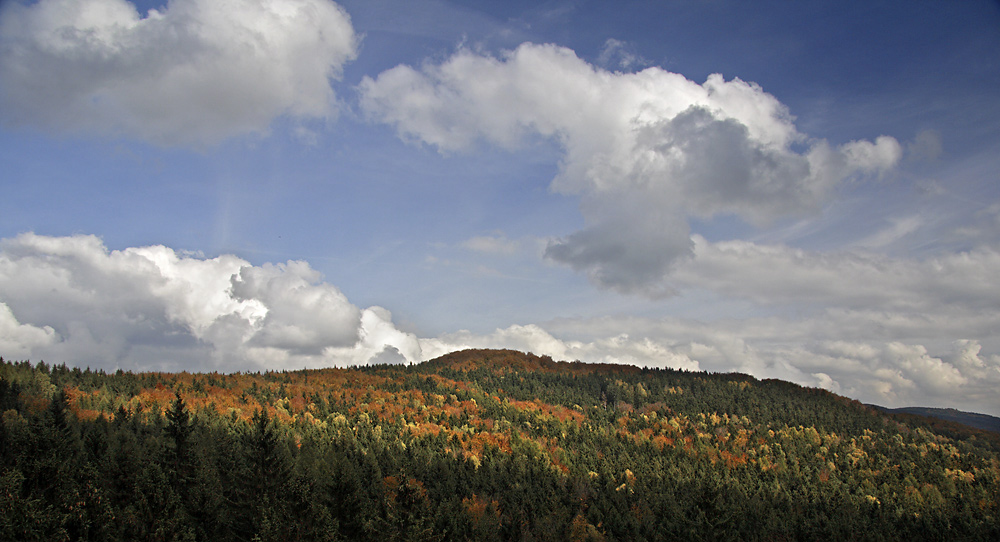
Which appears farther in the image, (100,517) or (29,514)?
(100,517)

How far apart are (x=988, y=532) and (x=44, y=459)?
176661mm

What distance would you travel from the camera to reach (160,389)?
163 metres

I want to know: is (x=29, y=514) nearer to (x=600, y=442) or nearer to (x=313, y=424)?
(x=313, y=424)

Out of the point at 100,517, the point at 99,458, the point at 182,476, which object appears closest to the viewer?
the point at 100,517

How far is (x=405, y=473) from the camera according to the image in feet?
221

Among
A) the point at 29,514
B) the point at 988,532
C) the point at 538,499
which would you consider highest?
the point at 29,514

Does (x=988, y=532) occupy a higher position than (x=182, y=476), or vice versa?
(x=182, y=476)

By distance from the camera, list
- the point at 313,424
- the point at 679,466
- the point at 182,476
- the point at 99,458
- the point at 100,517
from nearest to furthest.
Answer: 1. the point at 100,517
2. the point at 182,476
3. the point at 99,458
4. the point at 313,424
5. the point at 679,466

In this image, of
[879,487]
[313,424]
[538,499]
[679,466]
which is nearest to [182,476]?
[538,499]

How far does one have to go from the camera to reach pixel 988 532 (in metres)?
130

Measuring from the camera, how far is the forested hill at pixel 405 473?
58.1 m

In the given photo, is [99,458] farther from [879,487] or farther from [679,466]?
[879,487]

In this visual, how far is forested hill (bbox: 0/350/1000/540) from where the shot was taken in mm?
58062

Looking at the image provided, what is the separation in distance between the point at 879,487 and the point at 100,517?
7321 inches
